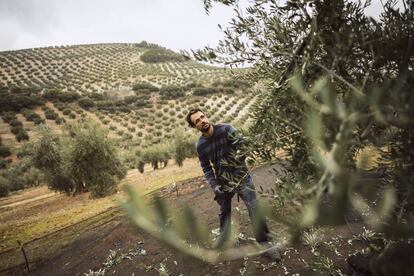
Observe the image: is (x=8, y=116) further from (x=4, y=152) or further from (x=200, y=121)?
(x=200, y=121)

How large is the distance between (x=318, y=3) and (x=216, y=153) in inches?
107

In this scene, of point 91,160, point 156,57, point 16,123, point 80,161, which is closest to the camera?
point 80,161

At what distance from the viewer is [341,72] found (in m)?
1.72

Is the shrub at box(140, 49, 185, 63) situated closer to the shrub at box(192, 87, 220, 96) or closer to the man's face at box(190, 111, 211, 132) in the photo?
the shrub at box(192, 87, 220, 96)

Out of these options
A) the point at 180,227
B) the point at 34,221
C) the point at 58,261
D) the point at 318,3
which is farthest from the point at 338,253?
the point at 34,221

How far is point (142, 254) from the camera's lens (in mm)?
5262

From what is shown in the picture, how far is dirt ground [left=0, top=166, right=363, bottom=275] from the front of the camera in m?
4.01

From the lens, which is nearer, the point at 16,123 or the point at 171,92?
the point at 16,123

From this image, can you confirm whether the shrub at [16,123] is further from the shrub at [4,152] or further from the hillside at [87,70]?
the hillside at [87,70]

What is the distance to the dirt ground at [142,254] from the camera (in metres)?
4.01

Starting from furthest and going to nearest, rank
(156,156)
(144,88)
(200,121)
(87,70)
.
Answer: (87,70) < (144,88) < (156,156) < (200,121)

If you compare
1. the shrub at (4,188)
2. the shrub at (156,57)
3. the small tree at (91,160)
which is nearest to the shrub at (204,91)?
the shrub at (156,57)

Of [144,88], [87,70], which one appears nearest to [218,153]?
[144,88]

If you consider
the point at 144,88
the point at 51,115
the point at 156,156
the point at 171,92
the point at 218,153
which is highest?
the point at 144,88
